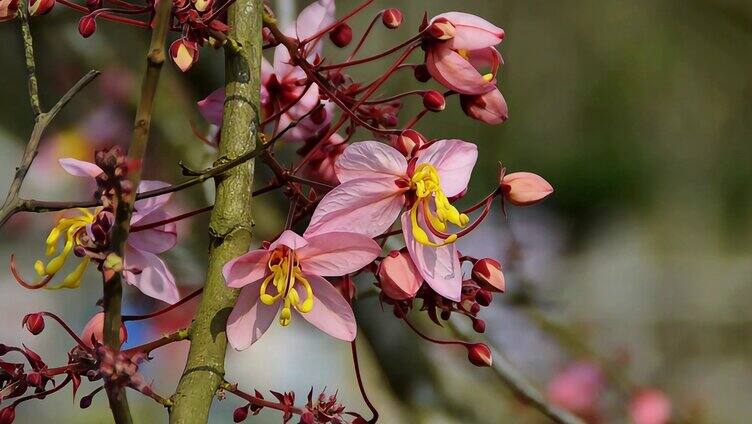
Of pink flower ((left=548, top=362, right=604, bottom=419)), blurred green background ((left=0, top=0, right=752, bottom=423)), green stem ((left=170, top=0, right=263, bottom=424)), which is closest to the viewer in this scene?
green stem ((left=170, top=0, right=263, bottom=424))

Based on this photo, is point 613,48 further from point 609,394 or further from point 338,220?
point 338,220

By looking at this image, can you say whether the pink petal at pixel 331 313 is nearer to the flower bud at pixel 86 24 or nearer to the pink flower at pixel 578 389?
the flower bud at pixel 86 24

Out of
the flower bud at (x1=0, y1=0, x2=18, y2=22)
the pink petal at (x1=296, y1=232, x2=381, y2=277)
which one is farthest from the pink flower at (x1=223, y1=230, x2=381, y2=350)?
the flower bud at (x1=0, y1=0, x2=18, y2=22)

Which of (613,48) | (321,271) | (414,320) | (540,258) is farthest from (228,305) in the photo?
(613,48)

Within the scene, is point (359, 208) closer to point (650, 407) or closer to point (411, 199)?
point (411, 199)

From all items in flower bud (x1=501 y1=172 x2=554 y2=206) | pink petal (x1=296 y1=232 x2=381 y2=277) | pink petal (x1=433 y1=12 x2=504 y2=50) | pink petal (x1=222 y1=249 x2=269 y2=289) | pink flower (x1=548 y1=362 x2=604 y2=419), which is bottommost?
pink flower (x1=548 y1=362 x2=604 y2=419)

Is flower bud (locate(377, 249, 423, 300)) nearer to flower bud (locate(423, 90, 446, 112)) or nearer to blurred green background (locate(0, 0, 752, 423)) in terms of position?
flower bud (locate(423, 90, 446, 112))

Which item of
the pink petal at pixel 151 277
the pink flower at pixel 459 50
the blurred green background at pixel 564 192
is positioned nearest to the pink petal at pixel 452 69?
the pink flower at pixel 459 50
